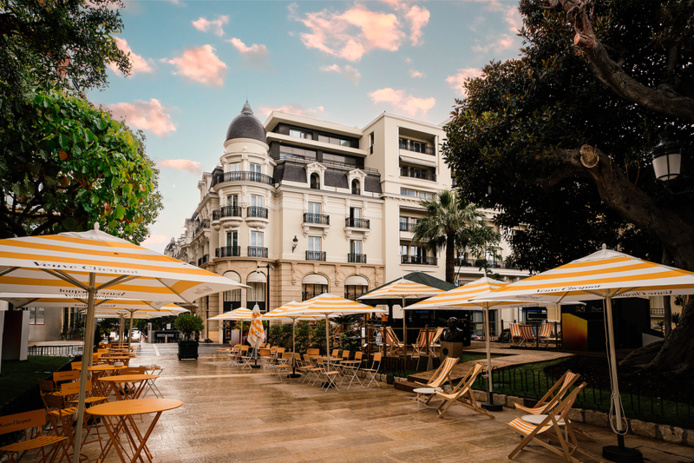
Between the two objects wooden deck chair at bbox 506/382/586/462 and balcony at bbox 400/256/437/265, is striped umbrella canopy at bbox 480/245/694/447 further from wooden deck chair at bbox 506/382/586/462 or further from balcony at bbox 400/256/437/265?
balcony at bbox 400/256/437/265

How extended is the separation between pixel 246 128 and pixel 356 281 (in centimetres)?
1640

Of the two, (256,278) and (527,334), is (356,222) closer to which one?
(256,278)

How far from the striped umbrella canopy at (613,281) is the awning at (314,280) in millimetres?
30370

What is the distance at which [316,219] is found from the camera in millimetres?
36781

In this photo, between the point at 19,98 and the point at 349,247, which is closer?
the point at 19,98

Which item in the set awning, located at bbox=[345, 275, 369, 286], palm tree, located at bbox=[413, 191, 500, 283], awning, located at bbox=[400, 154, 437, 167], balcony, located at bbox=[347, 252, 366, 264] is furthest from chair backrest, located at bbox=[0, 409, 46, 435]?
awning, located at bbox=[400, 154, 437, 167]

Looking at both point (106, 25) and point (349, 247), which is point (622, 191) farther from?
point (349, 247)

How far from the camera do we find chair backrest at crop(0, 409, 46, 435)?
4.11 metres

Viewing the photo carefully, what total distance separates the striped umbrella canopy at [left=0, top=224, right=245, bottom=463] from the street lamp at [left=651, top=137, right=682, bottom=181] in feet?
21.6

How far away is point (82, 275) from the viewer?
209 inches

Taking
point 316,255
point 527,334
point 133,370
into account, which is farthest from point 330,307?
point 316,255

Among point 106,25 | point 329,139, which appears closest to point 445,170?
point 329,139

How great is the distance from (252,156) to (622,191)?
30.7m

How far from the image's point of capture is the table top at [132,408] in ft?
14.5
